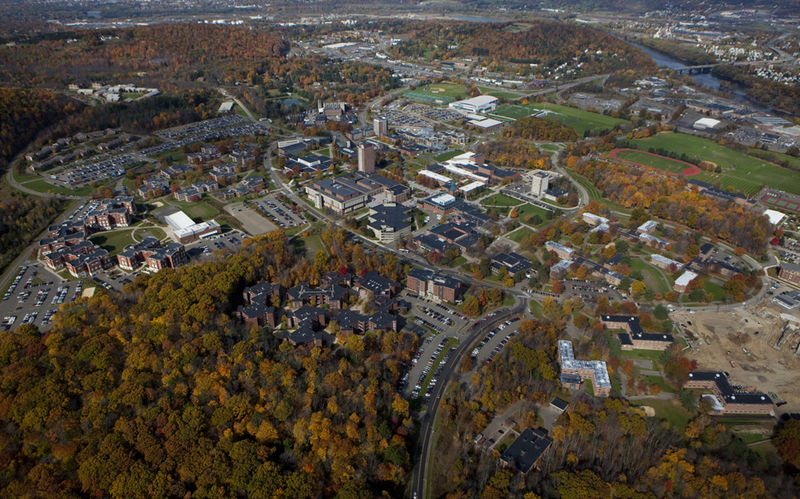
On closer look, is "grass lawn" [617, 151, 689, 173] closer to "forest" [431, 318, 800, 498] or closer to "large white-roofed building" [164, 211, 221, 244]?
"forest" [431, 318, 800, 498]

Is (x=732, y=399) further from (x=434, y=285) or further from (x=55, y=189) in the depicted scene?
(x=55, y=189)

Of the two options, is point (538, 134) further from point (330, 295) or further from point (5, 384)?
point (5, 384)

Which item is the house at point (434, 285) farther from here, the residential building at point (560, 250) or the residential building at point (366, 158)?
the residential building at point (366, 158)

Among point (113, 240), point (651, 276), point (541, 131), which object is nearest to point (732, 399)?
point (651, 276)

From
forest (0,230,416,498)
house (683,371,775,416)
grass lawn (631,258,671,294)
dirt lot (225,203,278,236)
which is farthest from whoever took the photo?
dirt lot (225,203,278,236)

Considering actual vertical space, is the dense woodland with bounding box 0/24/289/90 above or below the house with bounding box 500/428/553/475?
above

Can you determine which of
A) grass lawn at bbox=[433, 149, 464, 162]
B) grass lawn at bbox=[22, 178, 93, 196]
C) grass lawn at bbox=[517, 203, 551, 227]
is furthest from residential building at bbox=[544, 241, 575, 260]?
grass lawn at bbox=[22, 178, 93, 196]

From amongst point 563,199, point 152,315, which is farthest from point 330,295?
point 563,199
